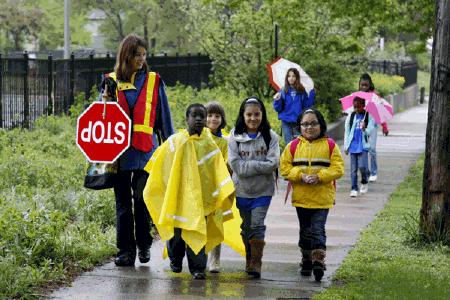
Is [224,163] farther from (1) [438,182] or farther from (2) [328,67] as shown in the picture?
(2) [328,67]

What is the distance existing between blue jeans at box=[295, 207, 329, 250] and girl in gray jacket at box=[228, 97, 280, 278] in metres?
0.41

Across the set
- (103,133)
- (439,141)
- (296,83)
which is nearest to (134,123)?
(103,133)

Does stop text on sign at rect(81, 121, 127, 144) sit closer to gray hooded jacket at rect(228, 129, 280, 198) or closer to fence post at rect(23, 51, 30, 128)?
gray hooded jacket at rect(228, 129, 280, 198)

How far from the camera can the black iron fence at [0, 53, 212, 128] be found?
1972 centimetres

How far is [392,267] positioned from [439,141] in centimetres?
165

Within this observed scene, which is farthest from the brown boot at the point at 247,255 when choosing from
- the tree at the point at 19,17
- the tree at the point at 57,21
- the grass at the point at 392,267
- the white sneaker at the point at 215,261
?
the tree at the point at 19,17

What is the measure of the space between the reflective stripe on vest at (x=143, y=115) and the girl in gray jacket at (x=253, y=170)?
26.5 inches

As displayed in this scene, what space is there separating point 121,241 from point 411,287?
2.39m

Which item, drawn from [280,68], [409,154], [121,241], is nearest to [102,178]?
[121,241]

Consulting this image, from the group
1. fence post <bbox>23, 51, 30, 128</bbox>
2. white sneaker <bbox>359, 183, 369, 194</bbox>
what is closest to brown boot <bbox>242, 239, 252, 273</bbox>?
white sneaker <bbox>359, 183, 369, 194</bbox>

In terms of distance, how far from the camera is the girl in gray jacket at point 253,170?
30.5 feet

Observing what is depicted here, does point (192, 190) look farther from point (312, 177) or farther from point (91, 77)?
point (91, 77)

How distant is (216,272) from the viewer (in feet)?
31.4

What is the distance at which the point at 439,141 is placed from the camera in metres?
10.9
